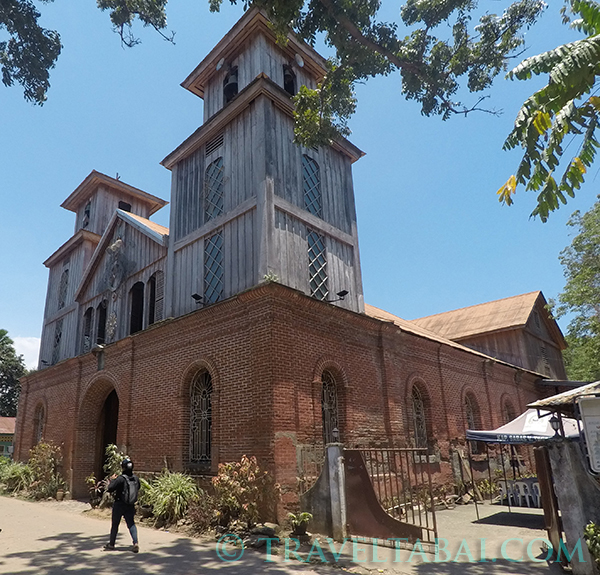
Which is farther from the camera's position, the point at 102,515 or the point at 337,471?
the point at 102,515

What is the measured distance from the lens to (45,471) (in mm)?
15172

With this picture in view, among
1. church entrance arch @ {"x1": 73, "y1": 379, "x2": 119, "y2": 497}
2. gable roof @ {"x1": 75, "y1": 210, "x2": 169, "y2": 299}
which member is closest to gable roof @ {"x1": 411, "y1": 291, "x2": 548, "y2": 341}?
gable roof @ {"x1": 75, "y1": 210, "x2": 169, "y2": 299}

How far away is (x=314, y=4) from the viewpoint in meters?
8.67

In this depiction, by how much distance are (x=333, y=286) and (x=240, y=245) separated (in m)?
2.78

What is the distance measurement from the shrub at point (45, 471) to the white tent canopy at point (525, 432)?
503 inches

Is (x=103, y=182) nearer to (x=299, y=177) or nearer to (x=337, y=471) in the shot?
(x=299, y=177)

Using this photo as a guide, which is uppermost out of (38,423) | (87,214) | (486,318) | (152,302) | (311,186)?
(87,214)

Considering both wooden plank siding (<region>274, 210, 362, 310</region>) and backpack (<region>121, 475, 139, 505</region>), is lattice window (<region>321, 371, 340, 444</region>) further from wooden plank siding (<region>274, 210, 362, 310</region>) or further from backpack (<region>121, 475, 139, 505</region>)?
backpack (<region>121, 475, 139, 505</region>)

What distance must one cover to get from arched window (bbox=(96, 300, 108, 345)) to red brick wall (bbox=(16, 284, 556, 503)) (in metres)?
0.90

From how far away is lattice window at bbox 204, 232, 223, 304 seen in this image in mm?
11773

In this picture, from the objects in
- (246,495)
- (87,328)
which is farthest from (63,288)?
(246,495)

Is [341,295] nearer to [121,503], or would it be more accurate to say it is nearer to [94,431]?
[121,503]

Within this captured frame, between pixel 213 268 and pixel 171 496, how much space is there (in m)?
5.48

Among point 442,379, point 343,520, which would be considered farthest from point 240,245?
point 442,379
